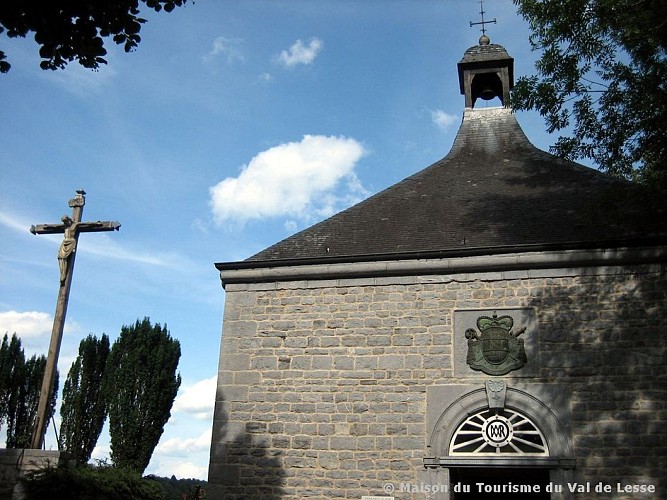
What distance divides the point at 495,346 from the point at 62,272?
5944 millimetres

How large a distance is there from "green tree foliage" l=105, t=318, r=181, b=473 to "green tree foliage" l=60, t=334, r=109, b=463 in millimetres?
487

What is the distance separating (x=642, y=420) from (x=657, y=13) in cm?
483

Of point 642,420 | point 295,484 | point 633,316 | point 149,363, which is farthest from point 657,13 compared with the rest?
point 149,363

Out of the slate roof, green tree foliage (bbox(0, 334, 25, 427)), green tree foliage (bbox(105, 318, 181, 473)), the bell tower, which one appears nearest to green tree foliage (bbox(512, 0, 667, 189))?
the slate roof

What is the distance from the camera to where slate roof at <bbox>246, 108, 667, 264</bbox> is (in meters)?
8.97

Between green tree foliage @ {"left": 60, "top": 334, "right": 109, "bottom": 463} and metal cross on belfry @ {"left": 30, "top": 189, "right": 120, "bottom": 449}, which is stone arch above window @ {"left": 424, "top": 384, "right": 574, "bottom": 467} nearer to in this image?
metal cross on belfry @ {"left": 30, "top": 189, "right": 120, "bottom": 449}

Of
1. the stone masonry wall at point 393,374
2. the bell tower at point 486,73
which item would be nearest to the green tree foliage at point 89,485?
the stone masonry wall at point 393,374

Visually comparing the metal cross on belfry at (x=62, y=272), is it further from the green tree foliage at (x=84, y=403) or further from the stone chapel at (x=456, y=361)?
the green tree foliage at (x=84, y=403)

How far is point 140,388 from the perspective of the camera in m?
15.0

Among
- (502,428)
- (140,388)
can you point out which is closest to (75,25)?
(502,428)

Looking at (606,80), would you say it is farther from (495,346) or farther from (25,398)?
(25,398)

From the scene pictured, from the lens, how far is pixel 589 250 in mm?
8586

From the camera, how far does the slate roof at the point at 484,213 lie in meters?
8.97

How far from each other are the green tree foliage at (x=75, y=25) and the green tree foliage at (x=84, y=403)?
11.7 meters
